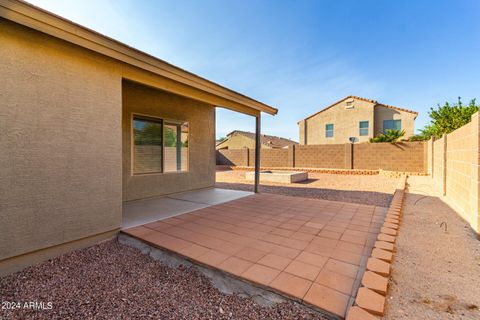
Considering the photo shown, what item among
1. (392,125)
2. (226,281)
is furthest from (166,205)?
(392,125)

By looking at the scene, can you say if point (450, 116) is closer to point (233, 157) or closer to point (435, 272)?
point (233, 157)

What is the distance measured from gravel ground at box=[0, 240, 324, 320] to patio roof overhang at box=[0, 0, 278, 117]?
9.76 ft

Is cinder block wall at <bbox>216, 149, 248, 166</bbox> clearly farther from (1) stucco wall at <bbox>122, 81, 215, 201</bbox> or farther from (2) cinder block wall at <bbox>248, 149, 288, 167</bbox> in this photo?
(1) stucco wall at <bbox>122, 81, 215, 201</bbox>

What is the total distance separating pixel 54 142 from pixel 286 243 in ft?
11.8

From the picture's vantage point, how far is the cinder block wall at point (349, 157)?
573 inches

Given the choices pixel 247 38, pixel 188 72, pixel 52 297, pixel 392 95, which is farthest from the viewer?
pixel 392 95

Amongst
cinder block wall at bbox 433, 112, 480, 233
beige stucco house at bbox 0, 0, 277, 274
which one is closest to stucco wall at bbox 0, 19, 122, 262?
beige stucco house at bbox 0, 0, 277, 274

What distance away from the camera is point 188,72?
14.8ft

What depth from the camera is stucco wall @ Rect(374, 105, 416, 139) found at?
70.4ft

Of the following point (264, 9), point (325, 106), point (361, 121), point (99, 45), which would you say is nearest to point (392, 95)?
point (361, 121)

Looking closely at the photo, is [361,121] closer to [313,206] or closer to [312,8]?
[312,8]

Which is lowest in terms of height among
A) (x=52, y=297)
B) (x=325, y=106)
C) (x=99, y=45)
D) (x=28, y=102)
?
(x=52, y=297)

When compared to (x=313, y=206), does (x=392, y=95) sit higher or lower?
higher

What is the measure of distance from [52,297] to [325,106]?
26.9 meters
